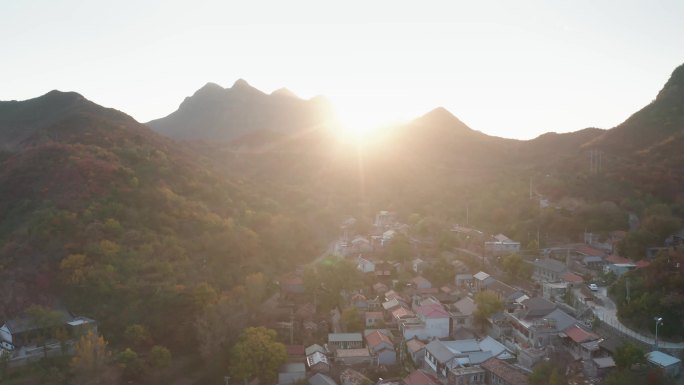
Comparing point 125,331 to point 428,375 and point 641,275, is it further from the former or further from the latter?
point 641,275

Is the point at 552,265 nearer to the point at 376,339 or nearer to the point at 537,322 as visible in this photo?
the point at 537,322

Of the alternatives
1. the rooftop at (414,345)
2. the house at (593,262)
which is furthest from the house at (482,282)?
the rooftop at (414,345)

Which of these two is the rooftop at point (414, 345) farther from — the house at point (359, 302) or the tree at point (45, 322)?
the tree at point (45, 322)

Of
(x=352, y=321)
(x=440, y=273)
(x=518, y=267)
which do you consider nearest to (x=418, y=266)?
(x=440, y=273)

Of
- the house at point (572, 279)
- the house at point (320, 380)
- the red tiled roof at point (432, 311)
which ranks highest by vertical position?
the house at point (572, 279)

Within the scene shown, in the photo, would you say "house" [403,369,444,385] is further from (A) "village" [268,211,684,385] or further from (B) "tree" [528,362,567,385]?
(B) "tree" [528,362,567,385]

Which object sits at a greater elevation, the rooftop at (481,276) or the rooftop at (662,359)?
the rooftop at (481,276)

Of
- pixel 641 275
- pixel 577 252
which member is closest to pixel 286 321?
pixel 641 275
